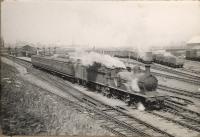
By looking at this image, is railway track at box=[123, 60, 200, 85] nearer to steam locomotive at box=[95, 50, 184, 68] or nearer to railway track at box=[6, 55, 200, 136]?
steam locomotive at box=[95, 50, 184, 68]

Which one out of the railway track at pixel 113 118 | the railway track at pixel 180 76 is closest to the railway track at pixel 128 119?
the railway track at pixel 113 118

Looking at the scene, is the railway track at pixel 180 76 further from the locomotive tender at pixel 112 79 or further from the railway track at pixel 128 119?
the railway track at pixel 128 119

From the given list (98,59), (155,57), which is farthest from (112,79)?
(155,57)

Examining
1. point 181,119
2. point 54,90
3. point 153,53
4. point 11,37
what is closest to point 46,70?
point 54,90

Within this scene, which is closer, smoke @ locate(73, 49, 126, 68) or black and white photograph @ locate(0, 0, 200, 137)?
black and white photograph @ locate(0, 0, 200, 137)

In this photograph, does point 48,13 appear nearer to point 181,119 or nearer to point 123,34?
point 123,34

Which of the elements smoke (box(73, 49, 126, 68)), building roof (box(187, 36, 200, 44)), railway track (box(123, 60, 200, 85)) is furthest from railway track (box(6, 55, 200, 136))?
building roof (box(187, 36, 200, 44))
